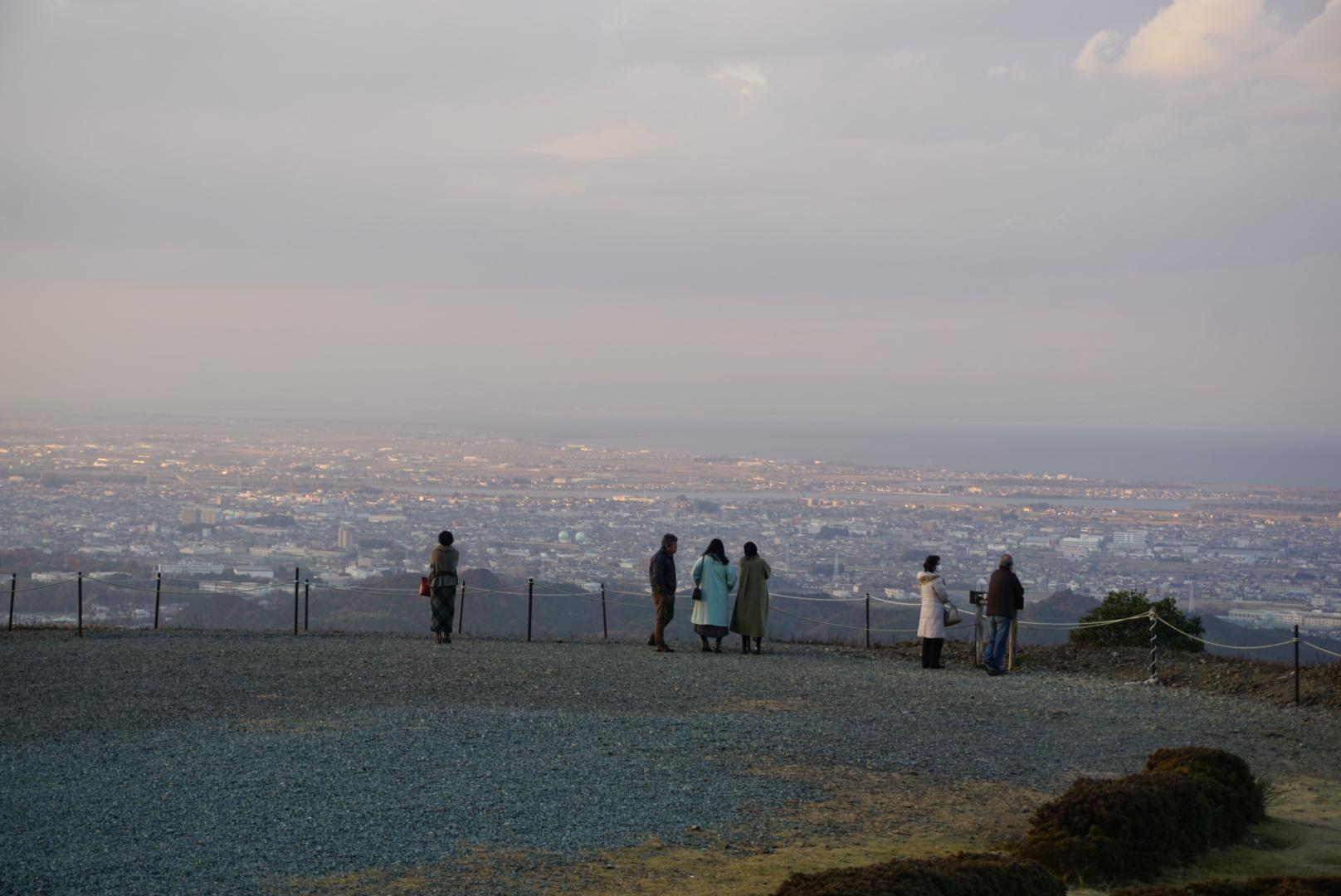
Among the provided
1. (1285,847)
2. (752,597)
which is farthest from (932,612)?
(1285,847)

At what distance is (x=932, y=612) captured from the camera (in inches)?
630

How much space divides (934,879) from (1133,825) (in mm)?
2234

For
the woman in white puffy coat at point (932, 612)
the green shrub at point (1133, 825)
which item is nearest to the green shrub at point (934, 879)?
the green shrub at point (1133, 825)

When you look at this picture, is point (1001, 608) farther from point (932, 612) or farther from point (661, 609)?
point (661, 609)

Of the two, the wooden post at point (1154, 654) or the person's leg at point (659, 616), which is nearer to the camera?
the wooden post at point (1154, 654)

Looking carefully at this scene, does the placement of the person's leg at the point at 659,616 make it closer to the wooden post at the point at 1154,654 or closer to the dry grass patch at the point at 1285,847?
the wooden post at the point at 1154,654

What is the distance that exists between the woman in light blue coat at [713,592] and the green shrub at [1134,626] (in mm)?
4878

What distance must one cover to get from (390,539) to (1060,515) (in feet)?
113

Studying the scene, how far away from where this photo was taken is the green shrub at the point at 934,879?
18.2 ft

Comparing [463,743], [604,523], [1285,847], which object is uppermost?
[1285,847]

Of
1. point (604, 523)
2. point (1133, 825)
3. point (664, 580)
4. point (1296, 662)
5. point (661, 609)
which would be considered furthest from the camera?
point (604, 523)

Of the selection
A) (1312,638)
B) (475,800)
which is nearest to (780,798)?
(475,800)

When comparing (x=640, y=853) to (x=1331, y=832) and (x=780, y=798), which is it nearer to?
(x=780, y=798)

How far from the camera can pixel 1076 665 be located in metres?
16.2
